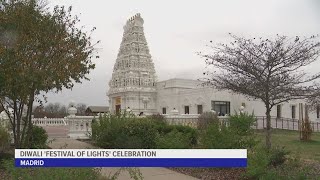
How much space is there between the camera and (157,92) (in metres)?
71.7

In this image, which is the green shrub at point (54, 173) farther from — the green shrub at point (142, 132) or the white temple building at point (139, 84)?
the white temple building at point (139, 84)

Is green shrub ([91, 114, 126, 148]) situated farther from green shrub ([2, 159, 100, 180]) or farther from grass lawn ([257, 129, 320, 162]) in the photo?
green shrub ([2, 159, 100, 180])

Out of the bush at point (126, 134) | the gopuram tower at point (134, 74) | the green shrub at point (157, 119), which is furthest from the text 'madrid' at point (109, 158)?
the gopuram tower at point (134, 74)

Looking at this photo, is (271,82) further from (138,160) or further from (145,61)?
(145,61)

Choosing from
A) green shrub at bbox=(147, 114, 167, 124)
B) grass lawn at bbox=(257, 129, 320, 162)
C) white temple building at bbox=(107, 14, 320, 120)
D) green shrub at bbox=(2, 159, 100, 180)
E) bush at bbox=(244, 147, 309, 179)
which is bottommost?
grass lawn at bbox=(257, 129, 320, 162)

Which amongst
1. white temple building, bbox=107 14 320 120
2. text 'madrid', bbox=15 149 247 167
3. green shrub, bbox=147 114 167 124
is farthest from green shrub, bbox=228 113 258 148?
white temple building, bbox=107 14 320 120

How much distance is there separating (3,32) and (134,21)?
63.0 m

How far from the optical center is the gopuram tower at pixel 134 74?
69.3m

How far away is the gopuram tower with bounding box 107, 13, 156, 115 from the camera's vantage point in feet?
227

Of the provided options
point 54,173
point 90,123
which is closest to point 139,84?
point 90,123

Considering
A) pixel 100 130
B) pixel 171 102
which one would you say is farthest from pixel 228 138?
pixel 171 102

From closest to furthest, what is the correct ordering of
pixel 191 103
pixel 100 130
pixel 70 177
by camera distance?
pixel 70 177
pixel 100 130
pixel 191 103

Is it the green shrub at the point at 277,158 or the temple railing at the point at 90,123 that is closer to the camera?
the green shrub at the point at 277,158

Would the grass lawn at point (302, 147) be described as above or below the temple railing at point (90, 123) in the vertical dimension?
below
